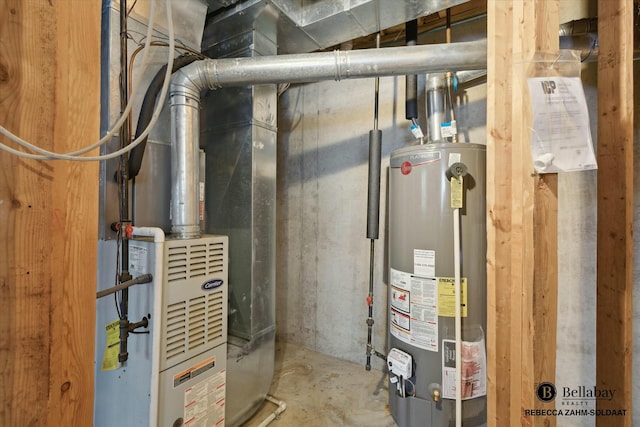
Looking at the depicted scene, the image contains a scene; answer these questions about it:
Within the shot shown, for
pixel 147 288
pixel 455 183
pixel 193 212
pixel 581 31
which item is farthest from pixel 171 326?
pixel 581 31

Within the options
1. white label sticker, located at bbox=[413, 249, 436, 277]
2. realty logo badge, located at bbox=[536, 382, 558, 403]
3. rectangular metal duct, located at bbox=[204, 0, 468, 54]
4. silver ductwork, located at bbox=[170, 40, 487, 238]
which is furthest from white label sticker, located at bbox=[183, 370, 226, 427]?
rectangular metal duct, located at bbox=[204, 0, 468, 54]

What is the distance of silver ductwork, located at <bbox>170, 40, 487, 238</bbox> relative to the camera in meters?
1.26

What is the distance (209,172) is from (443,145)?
139 centimetres

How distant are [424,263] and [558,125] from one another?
0.81 metres

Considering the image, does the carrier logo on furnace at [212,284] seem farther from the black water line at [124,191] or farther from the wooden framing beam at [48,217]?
the wooden framing beam at [48,217]

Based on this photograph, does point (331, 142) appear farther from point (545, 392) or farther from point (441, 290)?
point (545, 392)

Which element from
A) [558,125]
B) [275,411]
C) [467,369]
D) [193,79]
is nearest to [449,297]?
[467,369]

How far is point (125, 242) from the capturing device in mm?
1098

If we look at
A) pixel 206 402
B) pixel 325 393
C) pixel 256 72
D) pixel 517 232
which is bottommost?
pixel 325 393

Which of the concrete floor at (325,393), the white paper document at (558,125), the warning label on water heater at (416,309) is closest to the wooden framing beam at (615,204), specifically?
the white paper document at (558,125)

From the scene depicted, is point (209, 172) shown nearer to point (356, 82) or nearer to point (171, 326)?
point (171, 326)

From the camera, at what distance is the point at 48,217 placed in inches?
22.8

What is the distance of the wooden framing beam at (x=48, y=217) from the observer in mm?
537

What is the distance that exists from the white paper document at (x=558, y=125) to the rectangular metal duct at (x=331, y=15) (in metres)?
0.90
